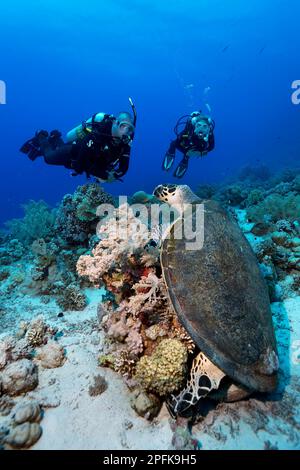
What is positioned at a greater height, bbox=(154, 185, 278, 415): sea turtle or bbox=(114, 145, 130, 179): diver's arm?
bbox=(114, 145, 130, 179): diver's arm

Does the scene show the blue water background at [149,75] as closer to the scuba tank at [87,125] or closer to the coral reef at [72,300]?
the scuba tank at [87,125]

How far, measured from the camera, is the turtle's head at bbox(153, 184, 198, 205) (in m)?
3.58

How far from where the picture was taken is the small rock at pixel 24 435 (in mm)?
2141

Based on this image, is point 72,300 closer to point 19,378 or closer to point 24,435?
point 19,378

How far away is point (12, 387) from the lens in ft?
8.75

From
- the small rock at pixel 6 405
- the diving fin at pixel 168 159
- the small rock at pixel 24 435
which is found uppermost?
the diving fin at pixel 168 159

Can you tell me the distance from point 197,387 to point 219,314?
2.17 ft

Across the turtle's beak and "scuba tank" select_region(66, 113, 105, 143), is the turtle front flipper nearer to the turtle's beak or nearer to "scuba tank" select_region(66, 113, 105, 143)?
the turtle's beak

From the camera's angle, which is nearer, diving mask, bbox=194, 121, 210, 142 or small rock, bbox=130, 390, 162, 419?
small rock, bbox=130, 390, 162, 419

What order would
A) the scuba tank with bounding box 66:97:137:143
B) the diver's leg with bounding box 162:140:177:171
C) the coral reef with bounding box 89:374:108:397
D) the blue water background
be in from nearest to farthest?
the coral reef with bounding box 89:374:108:397 < the scuba tank with bounding box 66:97:137:143 < the diver's leg with bounding box 162:140:177:171 < the blue water background

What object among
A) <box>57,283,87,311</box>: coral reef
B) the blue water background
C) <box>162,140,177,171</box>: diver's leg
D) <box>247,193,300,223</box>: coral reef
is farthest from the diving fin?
the blue water background

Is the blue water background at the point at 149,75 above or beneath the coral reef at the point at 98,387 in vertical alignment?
above

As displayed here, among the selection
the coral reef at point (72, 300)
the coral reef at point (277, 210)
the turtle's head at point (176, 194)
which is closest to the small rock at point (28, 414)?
the coral reef at point (72, 300)

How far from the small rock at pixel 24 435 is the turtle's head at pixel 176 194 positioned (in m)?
2.80
